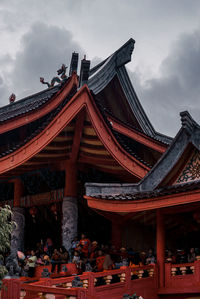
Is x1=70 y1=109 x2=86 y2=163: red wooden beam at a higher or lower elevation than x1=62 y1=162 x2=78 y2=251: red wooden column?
higher

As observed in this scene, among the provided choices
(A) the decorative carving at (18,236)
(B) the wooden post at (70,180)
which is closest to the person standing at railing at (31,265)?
(A) the decorative carving at (18,236)

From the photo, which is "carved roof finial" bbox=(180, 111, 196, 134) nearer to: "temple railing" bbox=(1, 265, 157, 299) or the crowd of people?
the crowd of people

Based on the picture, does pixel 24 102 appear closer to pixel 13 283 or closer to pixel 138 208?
pixel 138 208

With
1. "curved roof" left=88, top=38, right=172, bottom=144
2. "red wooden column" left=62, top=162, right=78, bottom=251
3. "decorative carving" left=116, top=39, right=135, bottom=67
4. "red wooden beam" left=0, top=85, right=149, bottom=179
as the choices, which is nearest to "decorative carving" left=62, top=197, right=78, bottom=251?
"red wooden column" left=62, top=162, right=78, bottom=251

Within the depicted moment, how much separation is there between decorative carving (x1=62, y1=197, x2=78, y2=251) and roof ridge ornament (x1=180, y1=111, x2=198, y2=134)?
14.1 feet

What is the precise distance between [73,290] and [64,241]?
19.2ft

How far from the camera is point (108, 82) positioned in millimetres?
19453

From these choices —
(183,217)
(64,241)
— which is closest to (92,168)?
(64,241)

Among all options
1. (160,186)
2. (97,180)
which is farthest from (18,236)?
(160,186)

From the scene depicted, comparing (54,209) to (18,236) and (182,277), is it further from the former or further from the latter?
(182,277)

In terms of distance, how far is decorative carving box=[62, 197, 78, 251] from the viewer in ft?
47.0

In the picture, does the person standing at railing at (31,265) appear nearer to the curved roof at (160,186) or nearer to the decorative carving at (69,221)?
the decorative carving at (69,221)

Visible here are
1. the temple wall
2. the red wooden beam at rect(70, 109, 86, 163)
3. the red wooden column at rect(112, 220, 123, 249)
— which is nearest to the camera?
the red wooden beam at rect(70, 109, 86, 163)

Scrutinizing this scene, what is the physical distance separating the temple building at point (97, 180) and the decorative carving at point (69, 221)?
3 centimetres
